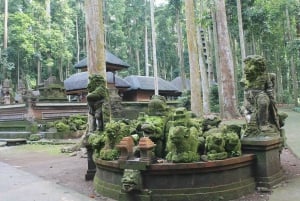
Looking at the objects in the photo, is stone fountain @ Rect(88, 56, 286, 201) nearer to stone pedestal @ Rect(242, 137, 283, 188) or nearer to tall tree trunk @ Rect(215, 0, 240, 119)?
stone pedestal @ Rect(242, 137, 283, 188)

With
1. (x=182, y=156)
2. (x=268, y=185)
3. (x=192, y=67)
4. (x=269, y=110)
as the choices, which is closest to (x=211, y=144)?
(x=182, y=156)

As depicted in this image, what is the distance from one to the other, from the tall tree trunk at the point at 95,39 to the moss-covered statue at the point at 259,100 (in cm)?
577

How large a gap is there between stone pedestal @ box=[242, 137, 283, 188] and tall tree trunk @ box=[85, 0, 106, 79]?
6274mm

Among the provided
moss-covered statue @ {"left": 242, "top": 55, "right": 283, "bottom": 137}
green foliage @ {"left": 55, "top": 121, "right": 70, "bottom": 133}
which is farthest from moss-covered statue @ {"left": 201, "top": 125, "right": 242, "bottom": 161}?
green foliage @ {"left": 55, "top": 121, "right": 70, "bottom": 133}

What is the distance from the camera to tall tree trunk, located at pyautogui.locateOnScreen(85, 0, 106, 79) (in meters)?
11.2

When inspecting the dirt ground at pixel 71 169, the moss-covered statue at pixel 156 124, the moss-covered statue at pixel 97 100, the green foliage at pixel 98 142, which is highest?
the moss-covered statue at pixel 97 100

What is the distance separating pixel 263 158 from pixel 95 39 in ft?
24.0

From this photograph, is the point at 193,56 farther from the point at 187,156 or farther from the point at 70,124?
the point at 187,156

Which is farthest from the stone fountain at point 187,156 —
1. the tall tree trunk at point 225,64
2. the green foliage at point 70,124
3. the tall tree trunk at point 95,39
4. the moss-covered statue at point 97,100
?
the green foliage at point 70,124

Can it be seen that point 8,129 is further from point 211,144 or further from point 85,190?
point 211,144

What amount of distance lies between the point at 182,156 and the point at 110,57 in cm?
2272

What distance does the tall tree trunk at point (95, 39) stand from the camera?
1124cm

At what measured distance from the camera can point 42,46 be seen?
36.1 m

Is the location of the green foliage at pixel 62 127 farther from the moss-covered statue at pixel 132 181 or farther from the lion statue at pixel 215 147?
the lion statue at pixel 215 147
